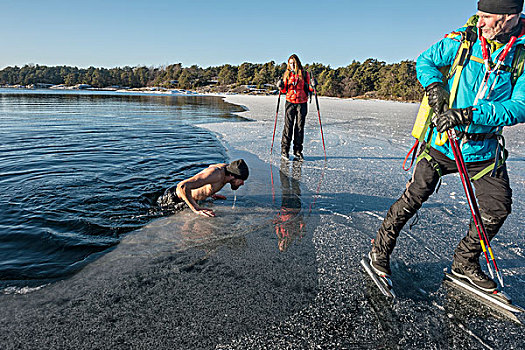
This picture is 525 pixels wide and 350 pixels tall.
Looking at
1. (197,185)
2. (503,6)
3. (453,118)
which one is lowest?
Result: (197,185)

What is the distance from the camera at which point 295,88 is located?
6879 mm

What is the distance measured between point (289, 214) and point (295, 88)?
381cm

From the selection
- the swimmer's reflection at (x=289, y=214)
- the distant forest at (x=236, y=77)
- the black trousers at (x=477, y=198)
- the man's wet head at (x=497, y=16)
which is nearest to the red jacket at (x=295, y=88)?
the swimmer's reflection at (x=289, y=214)

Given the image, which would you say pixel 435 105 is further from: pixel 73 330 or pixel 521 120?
pixel 73 330

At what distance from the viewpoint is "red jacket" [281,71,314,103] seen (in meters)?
6.85

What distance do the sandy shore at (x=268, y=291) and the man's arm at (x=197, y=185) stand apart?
140mm

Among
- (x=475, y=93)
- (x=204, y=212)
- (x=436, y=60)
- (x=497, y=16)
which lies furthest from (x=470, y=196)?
(x=204, y=212)

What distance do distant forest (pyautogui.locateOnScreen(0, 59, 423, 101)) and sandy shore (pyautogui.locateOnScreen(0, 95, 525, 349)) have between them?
47893 mm

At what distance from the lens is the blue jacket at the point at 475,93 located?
6.55 feet

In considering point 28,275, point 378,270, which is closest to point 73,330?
point 28,275

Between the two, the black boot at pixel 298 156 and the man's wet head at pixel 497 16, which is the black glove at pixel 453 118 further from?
the black boot at pixel 298 156

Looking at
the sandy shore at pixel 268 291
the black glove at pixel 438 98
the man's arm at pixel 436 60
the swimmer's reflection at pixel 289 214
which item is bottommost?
the sandy shore at pixel 268 291

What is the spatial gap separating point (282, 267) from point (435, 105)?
1.77 m

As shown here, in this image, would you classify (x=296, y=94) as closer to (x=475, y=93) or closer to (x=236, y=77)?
→ (x=475, y=93)
